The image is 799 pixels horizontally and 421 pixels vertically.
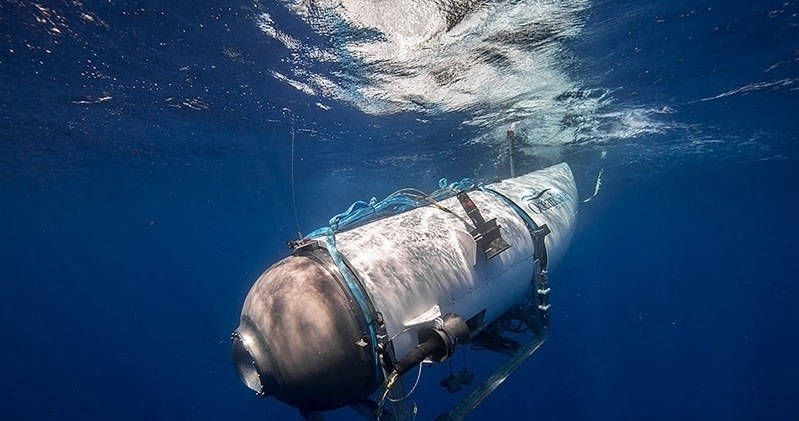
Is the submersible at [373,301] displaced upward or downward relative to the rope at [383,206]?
downward

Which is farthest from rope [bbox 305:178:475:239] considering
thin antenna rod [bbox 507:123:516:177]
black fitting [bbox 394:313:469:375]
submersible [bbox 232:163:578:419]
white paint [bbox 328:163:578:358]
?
thin antenna rod [bbox 507:123:516:177]

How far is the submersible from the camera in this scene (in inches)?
117

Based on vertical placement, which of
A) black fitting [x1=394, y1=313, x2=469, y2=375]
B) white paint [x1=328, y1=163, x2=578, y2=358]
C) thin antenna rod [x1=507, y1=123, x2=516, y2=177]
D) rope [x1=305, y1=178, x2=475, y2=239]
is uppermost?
thin antenna rod [x1=507, y1=123, x2=516, y2=177]

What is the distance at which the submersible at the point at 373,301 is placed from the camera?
297 cm

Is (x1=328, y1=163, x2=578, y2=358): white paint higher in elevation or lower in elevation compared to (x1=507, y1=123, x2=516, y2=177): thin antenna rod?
lower

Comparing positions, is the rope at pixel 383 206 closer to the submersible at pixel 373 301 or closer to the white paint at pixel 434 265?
the submersible at pixel 373 301

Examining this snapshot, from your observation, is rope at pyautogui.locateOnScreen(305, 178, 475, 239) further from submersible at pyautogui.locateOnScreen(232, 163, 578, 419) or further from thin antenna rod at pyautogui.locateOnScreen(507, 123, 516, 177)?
thin antenna rod at pyautogui.locateOnScreen(507, 123, 516, 177)

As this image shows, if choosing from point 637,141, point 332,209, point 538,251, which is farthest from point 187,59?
point 332,209

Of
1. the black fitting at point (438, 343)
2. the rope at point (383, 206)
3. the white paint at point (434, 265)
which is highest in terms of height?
the rope at point (383, 206)

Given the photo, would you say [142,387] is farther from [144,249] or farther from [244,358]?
[244,358]

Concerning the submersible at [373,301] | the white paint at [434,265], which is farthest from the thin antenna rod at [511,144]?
the submersible at [373,301]

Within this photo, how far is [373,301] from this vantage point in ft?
10.5

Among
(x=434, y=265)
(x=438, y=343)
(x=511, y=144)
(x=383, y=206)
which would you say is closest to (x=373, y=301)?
(x=438, y=343)

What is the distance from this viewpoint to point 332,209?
39.0 m
